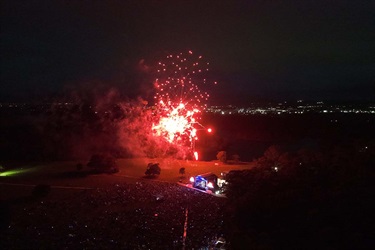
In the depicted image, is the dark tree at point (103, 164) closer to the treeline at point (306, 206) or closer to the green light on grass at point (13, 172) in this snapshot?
the green light on grass at point (13, 172)

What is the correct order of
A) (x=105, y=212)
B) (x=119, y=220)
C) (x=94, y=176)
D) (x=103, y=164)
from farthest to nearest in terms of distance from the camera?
1. (x=103, y=164)
2. (x=94, y=176)
3. (x=105, y=212)
4. (x=119, y=220)

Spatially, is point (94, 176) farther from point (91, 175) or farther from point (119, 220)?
point (119, 220)

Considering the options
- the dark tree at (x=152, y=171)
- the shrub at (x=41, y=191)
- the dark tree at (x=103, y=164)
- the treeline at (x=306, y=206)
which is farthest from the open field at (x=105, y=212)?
the treeline at (x=306, y=206)

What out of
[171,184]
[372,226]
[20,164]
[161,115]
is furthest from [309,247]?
[20,164]

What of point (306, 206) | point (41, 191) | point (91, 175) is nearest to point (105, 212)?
point (41, 191)

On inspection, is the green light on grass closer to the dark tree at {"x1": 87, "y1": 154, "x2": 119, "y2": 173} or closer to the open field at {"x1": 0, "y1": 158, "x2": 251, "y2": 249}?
the open field at {"x1": 0, "y1": 158, "x2": 251, "y2": 249}
